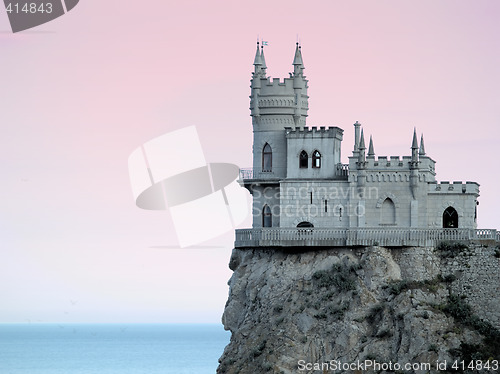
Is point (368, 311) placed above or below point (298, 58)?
below

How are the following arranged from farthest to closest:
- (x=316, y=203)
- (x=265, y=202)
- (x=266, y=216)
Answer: (x=266, y=216) < (x=265, y=202) < (x=316, y=203)

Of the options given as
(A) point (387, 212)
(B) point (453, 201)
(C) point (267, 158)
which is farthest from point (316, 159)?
(B) point (453, 201)

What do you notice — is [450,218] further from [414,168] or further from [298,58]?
[298,58]

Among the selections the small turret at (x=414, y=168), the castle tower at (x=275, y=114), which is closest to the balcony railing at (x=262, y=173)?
the castle tower at (x=275, y=114)

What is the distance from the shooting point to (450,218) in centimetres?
8238

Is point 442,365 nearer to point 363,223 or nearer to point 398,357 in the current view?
point 398,357

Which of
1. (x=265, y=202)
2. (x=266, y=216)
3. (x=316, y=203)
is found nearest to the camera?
(x=316, y=203)

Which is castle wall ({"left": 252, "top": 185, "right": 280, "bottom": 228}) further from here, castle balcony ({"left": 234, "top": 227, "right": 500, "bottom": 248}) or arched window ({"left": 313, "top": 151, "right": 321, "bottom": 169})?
arched window ({"left": 313, "top": 151, "right": 321, "bottom": 169})

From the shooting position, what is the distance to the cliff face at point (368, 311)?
75.6 metres

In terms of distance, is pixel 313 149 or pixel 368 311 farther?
pixel 313 149

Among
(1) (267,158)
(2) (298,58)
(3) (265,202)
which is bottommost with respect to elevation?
(3) (265,202)

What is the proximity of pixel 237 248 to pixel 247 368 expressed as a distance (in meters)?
10.2

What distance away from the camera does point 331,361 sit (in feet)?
254

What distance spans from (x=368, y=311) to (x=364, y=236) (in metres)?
5.09
